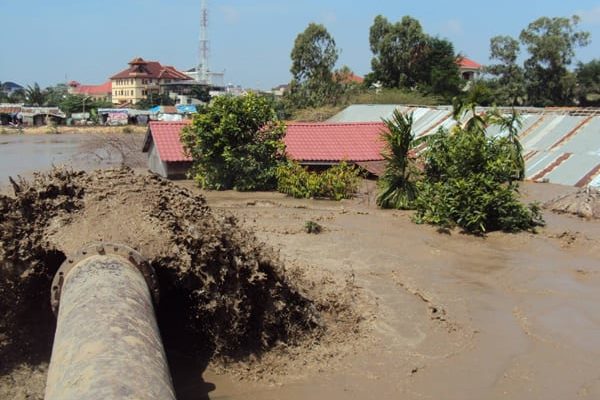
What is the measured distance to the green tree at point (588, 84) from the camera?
49.5m

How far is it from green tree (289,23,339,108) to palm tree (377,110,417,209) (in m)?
28.2

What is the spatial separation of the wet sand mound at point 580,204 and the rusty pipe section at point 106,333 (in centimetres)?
1174

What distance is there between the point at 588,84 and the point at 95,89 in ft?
321

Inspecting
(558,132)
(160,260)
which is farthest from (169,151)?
(160,260)

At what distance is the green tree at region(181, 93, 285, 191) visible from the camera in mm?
18078

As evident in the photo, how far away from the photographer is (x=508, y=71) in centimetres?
4856

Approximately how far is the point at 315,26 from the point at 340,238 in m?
33.2

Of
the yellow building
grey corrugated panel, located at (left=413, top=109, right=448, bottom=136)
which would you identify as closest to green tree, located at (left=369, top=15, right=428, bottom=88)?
grey corrugated panel, located at (left=413, top=109, right=448, bottom=136)

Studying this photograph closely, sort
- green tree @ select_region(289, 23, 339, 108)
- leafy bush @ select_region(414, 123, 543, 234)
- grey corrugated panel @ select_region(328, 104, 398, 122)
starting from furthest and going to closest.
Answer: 1. green tree @ select_region(289, 23, 339, 108)
2. grey corrugated panel @ select_region(328, 104, 398, 122)
3. leafy bush @ select_region(414, 123, 543, 234)

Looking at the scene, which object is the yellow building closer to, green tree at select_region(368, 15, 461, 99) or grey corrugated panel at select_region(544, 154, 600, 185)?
green tree at select_region(368, 15, 461, 99)

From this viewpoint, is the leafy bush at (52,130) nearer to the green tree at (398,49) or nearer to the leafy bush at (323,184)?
the green tree at (398,49)

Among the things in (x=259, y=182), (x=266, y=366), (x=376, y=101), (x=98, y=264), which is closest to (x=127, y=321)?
(x=98, y=264)

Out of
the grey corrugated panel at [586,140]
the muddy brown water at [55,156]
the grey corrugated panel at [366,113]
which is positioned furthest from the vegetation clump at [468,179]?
the grey corrugated panel at [366,113]

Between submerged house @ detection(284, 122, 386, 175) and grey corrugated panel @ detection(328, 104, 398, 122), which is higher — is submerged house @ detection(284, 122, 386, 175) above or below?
below
